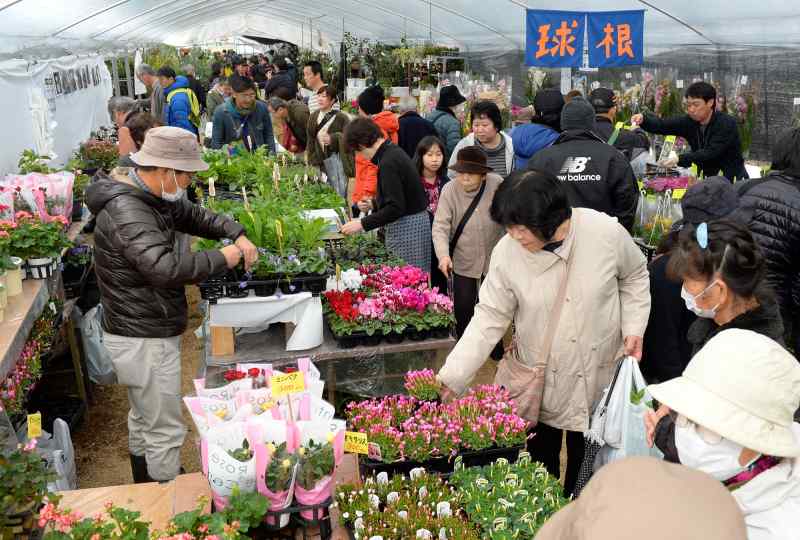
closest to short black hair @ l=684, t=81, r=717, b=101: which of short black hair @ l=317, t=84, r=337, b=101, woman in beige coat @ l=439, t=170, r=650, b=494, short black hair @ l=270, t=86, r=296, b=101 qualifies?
short black hair @ l=317, t=84, r=337, b=101

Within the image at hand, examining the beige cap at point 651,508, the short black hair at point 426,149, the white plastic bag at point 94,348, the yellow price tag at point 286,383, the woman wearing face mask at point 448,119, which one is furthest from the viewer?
the woman wearing face mask at point 448,119

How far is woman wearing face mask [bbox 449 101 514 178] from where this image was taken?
5.16 m

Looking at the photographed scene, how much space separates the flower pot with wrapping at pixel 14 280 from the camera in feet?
11.9

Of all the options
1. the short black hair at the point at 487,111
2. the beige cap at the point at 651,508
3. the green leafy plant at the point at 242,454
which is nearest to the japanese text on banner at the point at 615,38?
the short black hair at the point at 487,111

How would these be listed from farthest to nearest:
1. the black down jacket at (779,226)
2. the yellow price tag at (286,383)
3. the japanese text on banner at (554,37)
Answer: the japanese text on banner at (554,37), the black down jacket at (779,226), the yellow price tag at (286,383)

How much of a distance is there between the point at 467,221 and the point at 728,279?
2.27m

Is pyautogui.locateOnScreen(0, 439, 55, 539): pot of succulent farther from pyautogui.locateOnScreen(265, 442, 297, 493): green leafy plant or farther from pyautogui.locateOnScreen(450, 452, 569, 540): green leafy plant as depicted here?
pyautogui.locateOnScreen(450, 452, 569, 540): green leafy plant

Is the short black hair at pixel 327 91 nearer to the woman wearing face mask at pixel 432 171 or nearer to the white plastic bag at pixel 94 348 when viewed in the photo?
the woman wearing face mask at pixel 432 171

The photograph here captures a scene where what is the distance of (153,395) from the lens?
3256 millimetres

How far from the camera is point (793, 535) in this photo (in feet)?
5.17

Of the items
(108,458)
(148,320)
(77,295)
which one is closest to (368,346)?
(148,320)

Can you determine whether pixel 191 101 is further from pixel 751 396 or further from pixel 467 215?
pixel 751 396

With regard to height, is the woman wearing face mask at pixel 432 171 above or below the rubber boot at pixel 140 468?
above

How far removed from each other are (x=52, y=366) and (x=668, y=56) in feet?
21.7
